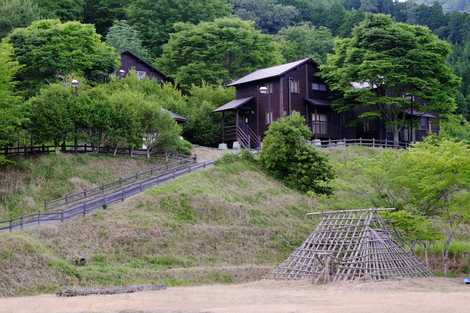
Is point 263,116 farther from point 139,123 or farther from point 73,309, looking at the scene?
point 73,309

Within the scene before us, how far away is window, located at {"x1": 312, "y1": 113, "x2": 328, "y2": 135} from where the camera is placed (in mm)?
62781

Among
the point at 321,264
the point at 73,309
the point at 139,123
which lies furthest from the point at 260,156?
the point at 73,309

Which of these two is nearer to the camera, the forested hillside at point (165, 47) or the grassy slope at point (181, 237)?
the grassy slope at point (181, 237)

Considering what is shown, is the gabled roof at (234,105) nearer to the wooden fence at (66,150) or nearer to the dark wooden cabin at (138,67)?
the wooden fence at (66,150)

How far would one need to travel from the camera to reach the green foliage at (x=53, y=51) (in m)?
59.9

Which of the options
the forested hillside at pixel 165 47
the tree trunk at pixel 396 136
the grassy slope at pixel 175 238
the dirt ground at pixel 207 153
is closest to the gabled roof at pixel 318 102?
the tree trunk at pixel 396 136

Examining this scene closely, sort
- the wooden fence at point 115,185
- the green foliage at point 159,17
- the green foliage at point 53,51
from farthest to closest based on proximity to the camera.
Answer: the green foliage at point 159,17 → the green foliage at point 53,51 → the wooden fence at point 115,185

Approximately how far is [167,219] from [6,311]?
48.7 feet

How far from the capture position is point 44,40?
199ft

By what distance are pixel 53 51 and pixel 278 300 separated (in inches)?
1520

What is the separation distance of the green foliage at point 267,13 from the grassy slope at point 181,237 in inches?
2770

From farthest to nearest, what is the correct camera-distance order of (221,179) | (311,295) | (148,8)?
(148,8)
(221,179)
(311,295)

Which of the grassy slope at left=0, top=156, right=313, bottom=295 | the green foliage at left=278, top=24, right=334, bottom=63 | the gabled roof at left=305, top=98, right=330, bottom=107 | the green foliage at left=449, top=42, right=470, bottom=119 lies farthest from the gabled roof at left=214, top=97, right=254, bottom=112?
the green foliage at left=449, top=42, right=470, bottom=119

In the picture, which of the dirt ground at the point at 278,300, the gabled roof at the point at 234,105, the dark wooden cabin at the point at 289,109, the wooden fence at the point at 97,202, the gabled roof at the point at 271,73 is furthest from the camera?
the gabled roof at the point at 234,105
